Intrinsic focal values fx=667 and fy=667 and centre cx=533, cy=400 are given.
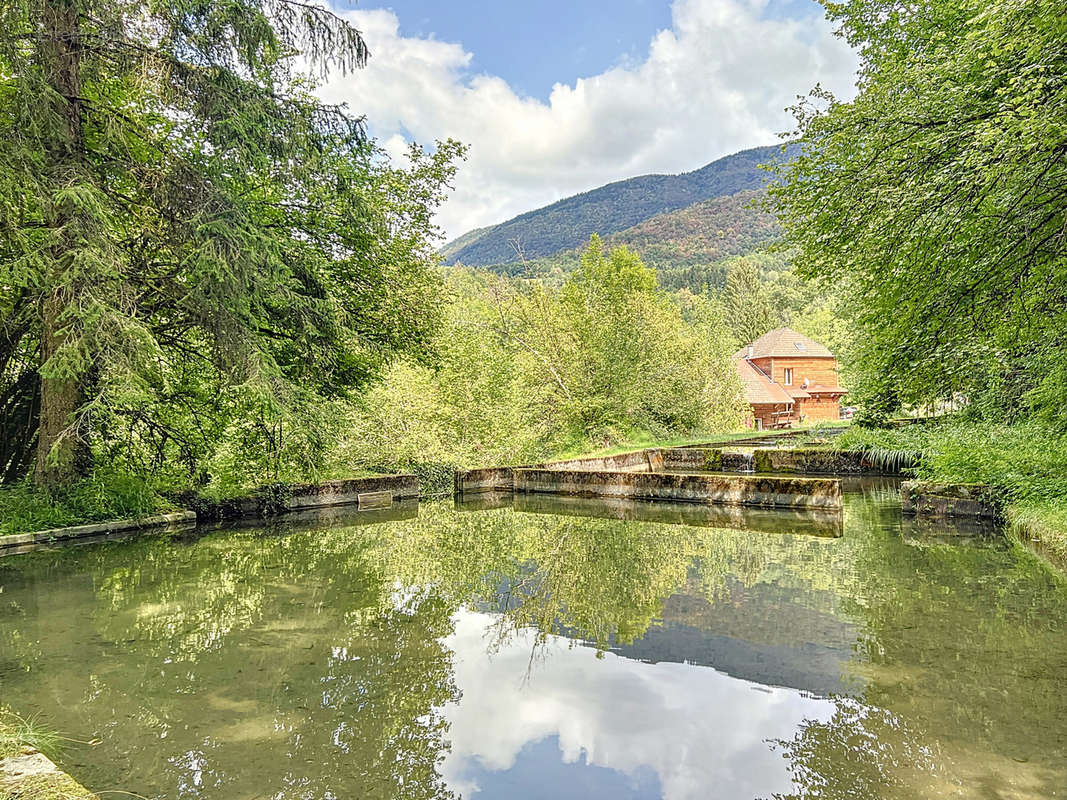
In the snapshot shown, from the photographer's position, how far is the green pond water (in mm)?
3145

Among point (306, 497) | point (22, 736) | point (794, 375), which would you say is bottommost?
point (306, 497)

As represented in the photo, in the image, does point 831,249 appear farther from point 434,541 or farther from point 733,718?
point 733,718

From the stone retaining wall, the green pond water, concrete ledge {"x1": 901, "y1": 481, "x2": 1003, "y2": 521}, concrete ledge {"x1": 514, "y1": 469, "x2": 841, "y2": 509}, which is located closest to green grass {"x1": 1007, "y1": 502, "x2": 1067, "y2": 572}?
the green pond water

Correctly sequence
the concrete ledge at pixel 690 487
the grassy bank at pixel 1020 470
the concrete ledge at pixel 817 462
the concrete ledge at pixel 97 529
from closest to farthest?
1. the grassy bank at pixel 1020 470
2. the concrete ledge at pixel 97 529
3. the concrete ledge at pixel 690 487
4. the concrete ledge at pixel 817 462

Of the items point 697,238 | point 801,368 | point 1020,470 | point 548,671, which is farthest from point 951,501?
point 697,238

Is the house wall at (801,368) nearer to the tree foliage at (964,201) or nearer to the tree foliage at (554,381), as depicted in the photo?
the tree foliage at (554,381)

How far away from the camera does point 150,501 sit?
32.9 feet

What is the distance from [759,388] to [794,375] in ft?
19.8

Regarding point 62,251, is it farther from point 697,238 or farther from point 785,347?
point 697,238

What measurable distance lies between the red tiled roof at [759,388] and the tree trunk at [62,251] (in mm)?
36037

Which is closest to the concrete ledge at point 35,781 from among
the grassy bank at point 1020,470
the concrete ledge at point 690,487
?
the grassy bank at point 1020,470

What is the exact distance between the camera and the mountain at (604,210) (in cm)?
12206

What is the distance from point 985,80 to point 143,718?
1039 centimetres

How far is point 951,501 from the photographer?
32.4 ft
